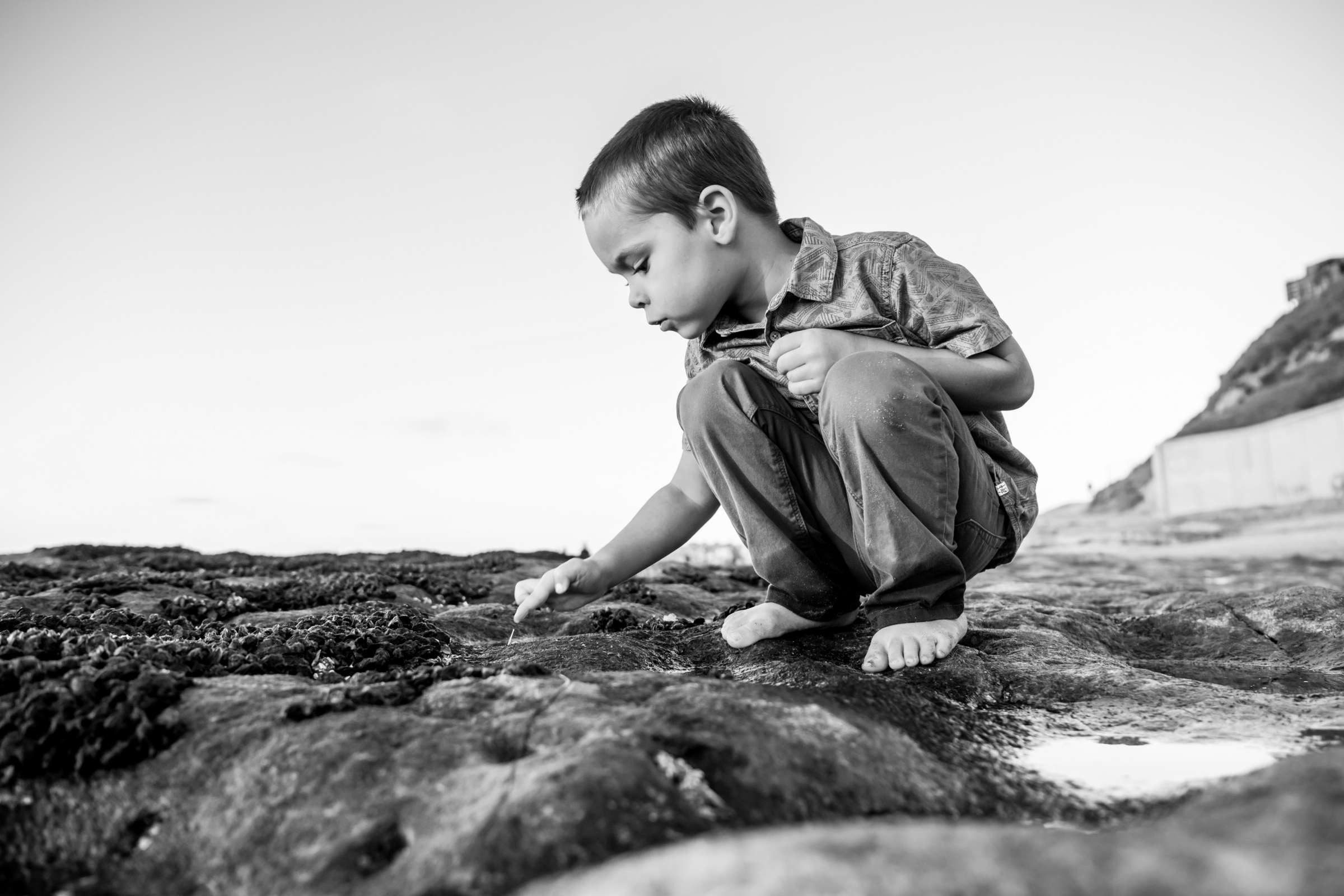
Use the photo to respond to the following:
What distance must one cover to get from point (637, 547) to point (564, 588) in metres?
0.62

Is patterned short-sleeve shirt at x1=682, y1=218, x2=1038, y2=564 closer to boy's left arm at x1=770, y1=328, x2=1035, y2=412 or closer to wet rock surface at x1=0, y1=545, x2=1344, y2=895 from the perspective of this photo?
boy's left arm at x1=770, y1=328, x2=1035, y2=412

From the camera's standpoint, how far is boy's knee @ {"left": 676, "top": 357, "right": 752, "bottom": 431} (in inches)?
160

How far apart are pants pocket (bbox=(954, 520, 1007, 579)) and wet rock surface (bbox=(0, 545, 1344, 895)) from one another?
37 cm

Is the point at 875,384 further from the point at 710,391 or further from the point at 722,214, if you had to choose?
the point at 722,214

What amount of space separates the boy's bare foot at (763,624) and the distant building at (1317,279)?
6823cm

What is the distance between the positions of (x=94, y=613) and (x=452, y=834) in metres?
3.68

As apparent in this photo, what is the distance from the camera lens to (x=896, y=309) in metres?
3.88

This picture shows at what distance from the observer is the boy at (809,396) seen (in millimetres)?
3512

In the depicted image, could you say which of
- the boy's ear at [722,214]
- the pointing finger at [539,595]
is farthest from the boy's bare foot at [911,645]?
the boy's ear at [722,214]

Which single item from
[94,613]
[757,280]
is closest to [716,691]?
[757,280]

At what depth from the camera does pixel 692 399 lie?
13.6ft

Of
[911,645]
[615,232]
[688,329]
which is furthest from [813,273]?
[911,645]

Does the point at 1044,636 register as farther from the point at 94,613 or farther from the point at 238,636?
the point at 94,613

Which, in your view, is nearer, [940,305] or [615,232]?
[940,305]
